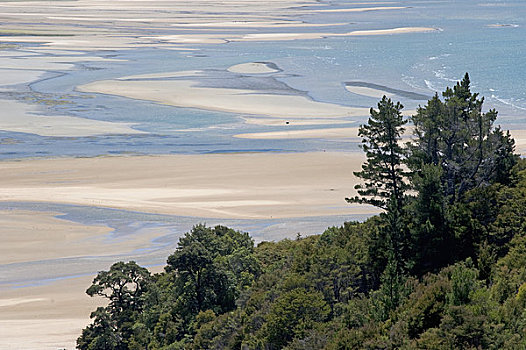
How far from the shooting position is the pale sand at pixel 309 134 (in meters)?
70.2

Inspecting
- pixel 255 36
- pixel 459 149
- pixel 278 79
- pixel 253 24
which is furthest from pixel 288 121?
pixel 253 24

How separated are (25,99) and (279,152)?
33.7m

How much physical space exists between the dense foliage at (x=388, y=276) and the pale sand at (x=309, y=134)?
1310 inches

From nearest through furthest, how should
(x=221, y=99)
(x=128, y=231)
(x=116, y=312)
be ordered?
(x=116, y=312)
(x=128, y=231)
(x=221, y=99)

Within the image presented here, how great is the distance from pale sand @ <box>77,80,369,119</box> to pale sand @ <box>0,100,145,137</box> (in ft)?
36.4

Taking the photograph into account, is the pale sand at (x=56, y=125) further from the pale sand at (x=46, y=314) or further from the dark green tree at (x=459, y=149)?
the dark green tree at (x=459, y=149)

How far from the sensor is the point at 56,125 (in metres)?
74.6

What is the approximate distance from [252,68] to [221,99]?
19.9 m

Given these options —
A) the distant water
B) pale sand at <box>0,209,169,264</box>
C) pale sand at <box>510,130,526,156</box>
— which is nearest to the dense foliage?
pale sand at <box>0,209,169,264</box>

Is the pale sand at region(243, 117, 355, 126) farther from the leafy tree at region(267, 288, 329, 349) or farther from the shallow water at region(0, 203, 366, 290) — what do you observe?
the leafy tree at region(267, 288, 329, 349)

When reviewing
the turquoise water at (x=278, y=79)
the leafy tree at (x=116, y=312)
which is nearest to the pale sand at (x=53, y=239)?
the turquoise water at (x=278, y=79)

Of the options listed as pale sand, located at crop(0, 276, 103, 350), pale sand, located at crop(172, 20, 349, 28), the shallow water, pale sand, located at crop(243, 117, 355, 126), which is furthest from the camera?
pale sand, located at crop(172, 20, 349, 28)

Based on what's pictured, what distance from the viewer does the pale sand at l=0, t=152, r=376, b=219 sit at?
51.8 metres

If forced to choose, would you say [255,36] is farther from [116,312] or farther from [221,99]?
[116,312]
